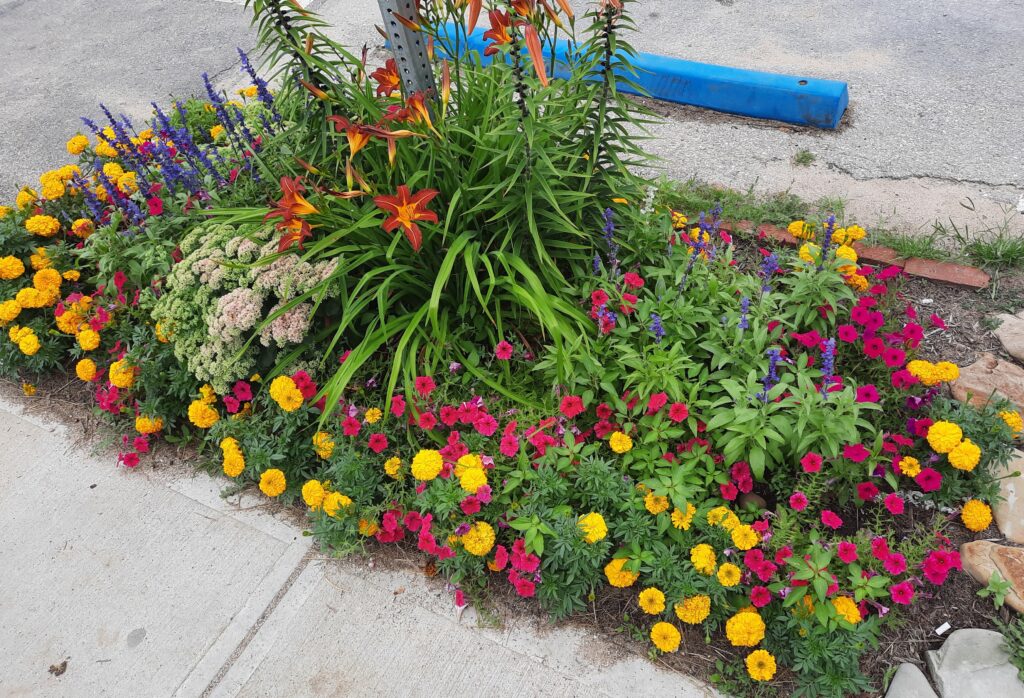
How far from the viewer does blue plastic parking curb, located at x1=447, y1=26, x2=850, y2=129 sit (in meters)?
4.03

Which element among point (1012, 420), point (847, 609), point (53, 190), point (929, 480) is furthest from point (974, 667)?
Answer: point (53, 190)

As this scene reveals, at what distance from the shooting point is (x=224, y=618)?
239 centimetres

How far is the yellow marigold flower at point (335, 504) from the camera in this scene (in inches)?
93.8

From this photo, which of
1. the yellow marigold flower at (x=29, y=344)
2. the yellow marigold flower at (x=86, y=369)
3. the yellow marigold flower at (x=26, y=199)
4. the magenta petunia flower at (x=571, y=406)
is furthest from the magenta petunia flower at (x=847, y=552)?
Result: the yellow marigold flower at (x=26, y=199)

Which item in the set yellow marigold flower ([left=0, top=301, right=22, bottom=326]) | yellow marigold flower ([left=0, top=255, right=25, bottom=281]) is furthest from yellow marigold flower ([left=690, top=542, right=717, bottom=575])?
yellow marigold flower ([left=0, top=255, right=25, bottom=281])

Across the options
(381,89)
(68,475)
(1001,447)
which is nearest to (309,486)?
(68,475)

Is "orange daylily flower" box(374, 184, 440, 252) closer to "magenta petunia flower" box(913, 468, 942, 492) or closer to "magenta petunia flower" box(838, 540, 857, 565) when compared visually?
"magenta petunia flower" box(838, 540, 857, 565)

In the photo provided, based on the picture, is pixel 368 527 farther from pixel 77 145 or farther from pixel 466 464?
pixel 77 145

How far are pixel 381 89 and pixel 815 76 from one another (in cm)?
316

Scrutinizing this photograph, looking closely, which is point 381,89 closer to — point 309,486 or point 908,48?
point 309,486

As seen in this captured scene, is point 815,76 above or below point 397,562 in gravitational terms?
above

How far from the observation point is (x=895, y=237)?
3.31 m

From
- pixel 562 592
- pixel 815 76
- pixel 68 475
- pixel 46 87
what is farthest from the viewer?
pixel 46 87

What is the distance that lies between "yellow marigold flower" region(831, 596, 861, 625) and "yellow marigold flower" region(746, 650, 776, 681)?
0.24 metres
